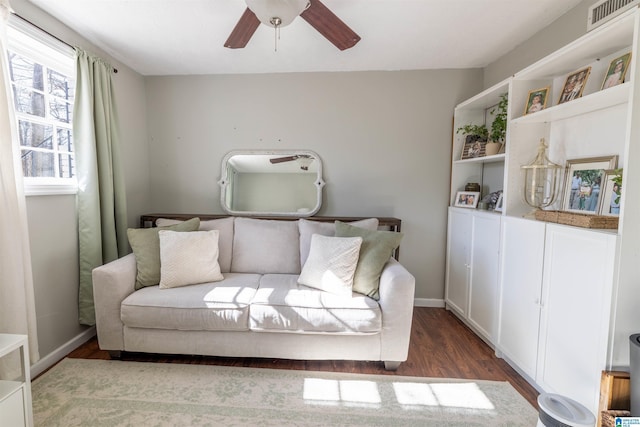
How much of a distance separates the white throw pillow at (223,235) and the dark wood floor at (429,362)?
2.37ft

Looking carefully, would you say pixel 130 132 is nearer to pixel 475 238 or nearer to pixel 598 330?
pixel 475 238

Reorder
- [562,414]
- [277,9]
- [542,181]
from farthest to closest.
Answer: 1. [542,181]
2. [277,9]
3. [562,414]

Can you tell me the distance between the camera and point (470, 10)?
1.86 metres

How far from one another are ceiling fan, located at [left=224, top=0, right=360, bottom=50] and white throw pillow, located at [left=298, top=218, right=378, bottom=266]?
1.34 metres

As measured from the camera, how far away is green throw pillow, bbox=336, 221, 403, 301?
202 centimetres

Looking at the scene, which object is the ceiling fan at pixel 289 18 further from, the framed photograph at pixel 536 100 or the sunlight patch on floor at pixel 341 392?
the sunlight patch on floor at pixel 341 392

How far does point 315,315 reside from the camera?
1.87 meters

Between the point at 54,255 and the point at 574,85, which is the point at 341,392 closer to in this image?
the point at 54,255

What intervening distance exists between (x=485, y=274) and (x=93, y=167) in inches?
121

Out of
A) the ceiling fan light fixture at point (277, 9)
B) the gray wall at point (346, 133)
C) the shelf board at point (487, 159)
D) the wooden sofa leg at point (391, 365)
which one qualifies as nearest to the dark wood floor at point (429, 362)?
the wooden sofa leg at point (391, 365)

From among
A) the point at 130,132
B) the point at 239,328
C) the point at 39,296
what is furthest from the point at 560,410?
the point at 130,132

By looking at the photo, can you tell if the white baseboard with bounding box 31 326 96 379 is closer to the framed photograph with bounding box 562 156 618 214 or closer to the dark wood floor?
the dark wood floor

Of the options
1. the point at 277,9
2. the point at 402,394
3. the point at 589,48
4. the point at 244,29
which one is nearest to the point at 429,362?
the point at 402,394

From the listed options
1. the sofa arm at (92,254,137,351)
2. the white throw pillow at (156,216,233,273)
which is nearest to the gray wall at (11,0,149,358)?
the sofa arm at (92,254,137,351)
